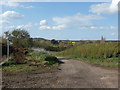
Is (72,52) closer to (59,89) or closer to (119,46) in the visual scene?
(119,46)

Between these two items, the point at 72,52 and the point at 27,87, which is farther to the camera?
the point at 72,52

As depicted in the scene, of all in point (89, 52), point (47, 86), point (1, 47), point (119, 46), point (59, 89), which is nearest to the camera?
point (59, 89)

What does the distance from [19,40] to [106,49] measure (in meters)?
15.0

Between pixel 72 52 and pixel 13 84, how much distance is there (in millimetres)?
22519

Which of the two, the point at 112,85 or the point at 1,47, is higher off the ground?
the point at 1,47

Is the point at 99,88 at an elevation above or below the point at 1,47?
below

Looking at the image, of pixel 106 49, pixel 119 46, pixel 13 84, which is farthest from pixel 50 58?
pixel 13 84

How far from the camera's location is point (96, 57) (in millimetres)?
21578

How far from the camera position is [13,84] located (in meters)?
8.43

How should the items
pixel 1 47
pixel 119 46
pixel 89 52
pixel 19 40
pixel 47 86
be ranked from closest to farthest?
pixel 47 86
pixel 1 47
pixel 119 46
pixel 89 52
pixel 19 40

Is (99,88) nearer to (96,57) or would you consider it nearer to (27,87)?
(27,87)

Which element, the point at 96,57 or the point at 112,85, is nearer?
the point at 112,85

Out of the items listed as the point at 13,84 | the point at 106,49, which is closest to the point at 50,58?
the point at 106,49

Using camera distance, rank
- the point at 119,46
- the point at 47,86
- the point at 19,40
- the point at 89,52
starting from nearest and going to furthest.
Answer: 1. the point at 47,86
2. the point at 119,46
3. the point at 89,52
4. the point at 19,40
